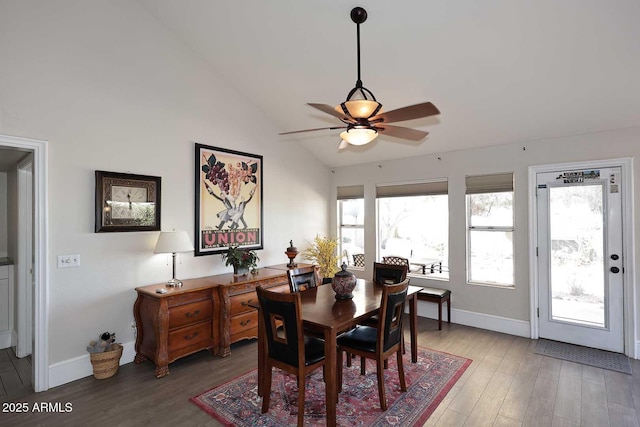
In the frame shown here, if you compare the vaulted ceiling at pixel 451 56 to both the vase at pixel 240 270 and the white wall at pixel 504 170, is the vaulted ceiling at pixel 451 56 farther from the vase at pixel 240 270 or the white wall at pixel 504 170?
the vase at pixel 240 270

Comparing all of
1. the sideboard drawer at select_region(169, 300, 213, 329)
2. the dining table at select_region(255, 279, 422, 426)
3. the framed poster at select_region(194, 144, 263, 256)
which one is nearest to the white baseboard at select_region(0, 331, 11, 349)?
the sideboard drawer at select_region(169, 300, 213, 329)

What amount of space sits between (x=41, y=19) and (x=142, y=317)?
2.99m

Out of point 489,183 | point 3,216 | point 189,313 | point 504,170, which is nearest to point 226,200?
point 189,313

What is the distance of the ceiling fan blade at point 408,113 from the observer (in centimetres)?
236

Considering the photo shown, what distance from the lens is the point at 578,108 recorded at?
3662 millimetres

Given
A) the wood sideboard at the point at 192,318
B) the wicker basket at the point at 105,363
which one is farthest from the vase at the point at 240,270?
the wicker basket at the point at 105,363

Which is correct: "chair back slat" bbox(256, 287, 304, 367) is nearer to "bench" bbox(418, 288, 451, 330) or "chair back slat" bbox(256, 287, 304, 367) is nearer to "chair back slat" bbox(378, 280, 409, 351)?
"chair back slat" bbox(378, 280, 409, 351)

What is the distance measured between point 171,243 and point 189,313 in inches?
30.3

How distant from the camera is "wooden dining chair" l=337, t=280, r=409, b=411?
2709 millimetres

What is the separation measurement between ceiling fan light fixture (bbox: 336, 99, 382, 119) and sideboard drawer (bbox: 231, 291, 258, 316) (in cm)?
252

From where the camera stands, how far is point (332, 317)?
8.44 feet

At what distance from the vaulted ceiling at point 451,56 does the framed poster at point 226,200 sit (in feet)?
3.40

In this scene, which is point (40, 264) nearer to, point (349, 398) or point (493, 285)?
point (349, 398)

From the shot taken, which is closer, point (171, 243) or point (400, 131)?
point (400, 131)
